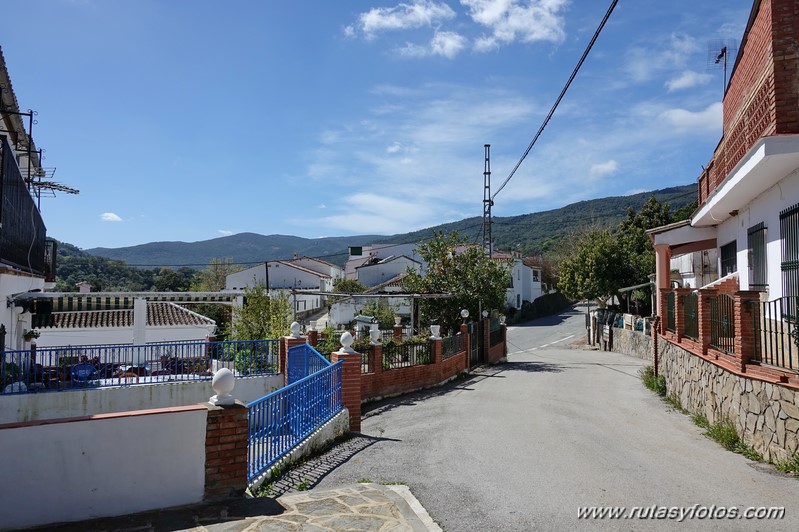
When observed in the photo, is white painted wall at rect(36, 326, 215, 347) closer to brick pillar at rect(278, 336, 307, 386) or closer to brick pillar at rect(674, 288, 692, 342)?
brick pillar at rect(278, 336, 307, 386)

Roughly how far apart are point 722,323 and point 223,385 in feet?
25.7

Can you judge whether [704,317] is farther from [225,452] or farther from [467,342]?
[467,342]

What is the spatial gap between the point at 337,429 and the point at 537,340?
31488 mm

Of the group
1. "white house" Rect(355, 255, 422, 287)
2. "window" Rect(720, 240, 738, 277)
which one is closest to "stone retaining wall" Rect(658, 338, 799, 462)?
"window" Rect(720, 240, 738, 277)

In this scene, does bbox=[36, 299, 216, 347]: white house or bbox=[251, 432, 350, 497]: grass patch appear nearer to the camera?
bbox=[251, 432, 350, 497]: grass patch

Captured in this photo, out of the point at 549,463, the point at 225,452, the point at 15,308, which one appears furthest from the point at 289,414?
the point at 15,308

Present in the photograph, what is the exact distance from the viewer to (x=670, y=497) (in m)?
5.92

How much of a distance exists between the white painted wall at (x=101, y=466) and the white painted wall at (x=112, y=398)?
25.7 feet

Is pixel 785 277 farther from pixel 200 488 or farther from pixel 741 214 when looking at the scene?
pixel 200 488

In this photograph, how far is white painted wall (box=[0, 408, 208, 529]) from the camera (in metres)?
4.91

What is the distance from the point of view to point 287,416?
736 cm

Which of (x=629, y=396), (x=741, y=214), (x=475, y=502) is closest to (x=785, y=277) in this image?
(x=741, y=214)

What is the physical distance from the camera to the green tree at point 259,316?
63.2 feet

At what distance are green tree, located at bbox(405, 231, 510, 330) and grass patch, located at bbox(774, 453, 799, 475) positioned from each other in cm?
1669
